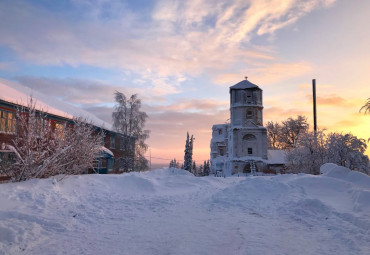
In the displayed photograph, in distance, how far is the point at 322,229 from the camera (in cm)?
779

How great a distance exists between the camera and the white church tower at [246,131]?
44.4 m

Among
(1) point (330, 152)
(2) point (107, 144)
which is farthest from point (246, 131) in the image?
(2) point (107, 144)

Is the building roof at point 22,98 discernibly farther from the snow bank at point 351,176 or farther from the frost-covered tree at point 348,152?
the frost-covered tree at point 348,152

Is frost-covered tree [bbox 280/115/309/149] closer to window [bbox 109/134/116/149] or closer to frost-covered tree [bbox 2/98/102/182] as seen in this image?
window [bbox 109/134/116/149]

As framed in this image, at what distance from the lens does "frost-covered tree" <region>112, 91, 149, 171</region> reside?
118 ft

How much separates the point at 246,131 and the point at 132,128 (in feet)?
61.5

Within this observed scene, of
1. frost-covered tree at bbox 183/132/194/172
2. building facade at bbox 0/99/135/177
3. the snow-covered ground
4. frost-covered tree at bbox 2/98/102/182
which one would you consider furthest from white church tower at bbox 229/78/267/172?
frost-covered tree at bbox 2/98/102/182

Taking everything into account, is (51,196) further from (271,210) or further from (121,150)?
(121,150)

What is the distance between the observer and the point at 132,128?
36.5 meters

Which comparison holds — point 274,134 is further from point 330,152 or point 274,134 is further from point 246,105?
point 330,152

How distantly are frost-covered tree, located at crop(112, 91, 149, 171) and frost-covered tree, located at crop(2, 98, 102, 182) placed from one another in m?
18.9

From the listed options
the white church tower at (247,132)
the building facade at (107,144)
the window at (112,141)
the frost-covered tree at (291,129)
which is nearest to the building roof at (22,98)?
the building facade at (107,144)

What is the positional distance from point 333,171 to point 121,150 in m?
28.9

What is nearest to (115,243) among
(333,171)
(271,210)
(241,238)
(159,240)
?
(159,240)
